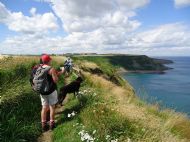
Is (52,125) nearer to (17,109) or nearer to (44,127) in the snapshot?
(44,127)

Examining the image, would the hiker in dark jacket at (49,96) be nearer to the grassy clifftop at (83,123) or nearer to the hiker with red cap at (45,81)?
the hiker with red cap at (45,81)

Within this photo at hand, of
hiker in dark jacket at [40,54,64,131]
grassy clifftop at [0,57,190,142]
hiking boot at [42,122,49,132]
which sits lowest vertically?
hiking boot at [42,122,49,132]

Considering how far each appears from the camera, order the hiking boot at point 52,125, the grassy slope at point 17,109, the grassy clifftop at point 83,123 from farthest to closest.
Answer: the hiking boot at point 52,125 → the grassy slope at point 17,109 → the grassy clifftop at point 83,123

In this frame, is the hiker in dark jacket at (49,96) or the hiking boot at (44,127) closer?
the hiker in dark jacket at (49,96)

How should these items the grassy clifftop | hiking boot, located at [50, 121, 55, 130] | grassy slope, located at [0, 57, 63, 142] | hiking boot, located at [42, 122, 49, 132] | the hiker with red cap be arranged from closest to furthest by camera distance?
the grassy clifftop < grassy slope, located at [0, 57, 63, 142] < the hiker with red cap < hiking boot, located at [42, 122, 49, 132] < hiking boot, located at [50, 121, 55, 130]

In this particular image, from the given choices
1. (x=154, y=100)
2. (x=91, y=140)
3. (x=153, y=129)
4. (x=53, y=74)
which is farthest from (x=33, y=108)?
(x=154, y=100)

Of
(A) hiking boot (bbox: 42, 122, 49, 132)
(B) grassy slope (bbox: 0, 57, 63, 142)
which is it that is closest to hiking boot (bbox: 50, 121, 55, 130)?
(A) hiking boot (bbox: 42, 122, 49, 132)

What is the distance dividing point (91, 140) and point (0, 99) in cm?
294

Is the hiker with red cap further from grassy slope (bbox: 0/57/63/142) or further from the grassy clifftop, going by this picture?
the grassy clifftop

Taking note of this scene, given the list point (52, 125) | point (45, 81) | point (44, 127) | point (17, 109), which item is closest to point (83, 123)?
point (52, 125)

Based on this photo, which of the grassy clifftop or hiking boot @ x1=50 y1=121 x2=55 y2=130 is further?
hiking boot @ x1=50 y1=121 x2=55 y2=130

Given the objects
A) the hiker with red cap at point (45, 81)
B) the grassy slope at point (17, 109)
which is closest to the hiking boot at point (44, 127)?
the hiker with red cap at point (45, 81)

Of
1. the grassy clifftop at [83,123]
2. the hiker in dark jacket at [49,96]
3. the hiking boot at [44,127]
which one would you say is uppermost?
the hiker in dark jacket at [49,96]

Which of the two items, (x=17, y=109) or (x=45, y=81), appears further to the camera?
(x=17, y=109)
